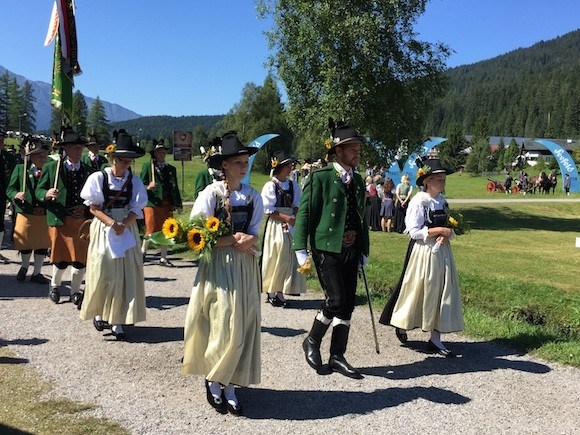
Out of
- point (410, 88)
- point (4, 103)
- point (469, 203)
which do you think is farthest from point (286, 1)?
point (4, 103)

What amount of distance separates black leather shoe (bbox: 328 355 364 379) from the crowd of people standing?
1cm

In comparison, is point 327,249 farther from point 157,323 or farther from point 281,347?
point 157,323

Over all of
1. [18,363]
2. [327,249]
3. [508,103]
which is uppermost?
[508,103]

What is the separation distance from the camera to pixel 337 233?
5.09 meters

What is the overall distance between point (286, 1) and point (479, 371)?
18724mm

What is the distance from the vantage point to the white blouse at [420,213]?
5.83 metres

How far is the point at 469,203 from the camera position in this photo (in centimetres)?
2914

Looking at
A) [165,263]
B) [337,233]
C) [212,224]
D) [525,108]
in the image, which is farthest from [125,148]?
[525,108]

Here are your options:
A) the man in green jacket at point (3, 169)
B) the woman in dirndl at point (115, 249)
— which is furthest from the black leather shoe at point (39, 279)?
the woman in dirndl at point (115, 249)

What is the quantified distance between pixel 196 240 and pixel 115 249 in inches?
84.8

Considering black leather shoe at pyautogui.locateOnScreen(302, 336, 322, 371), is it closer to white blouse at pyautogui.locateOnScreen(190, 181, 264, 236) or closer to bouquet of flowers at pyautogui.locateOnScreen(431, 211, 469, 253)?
white blouse at pyautogui.locateOnScreen(190, 181, 264, 236)

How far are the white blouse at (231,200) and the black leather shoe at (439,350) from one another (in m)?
2.62

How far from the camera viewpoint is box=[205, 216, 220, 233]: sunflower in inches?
163

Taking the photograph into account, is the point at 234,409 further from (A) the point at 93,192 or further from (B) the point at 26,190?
(B) the point at 26,190
